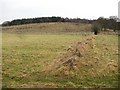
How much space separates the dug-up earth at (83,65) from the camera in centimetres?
2323

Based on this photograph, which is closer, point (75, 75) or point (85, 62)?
point (75, 75)

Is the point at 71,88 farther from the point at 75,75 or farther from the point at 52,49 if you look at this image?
the point at 52,49

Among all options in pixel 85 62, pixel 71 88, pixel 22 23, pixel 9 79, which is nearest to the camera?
pixel 71 88

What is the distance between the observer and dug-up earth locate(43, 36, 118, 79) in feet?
76.2

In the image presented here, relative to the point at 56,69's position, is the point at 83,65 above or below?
above

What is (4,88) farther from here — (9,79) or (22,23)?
(22,23)

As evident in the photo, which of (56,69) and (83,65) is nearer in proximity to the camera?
(56,69)

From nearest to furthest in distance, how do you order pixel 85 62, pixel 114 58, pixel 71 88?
pixel 71 88
pixel 85 62
pixel 114 58

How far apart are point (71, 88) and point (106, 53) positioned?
9.59 metres

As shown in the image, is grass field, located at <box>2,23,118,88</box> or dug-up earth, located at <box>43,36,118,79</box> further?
dug-up earth, located at <box>43,36,118,79</box>

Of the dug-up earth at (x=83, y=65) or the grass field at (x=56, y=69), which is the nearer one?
the grass field at (x=56, y=69)

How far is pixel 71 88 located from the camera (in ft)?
67.9

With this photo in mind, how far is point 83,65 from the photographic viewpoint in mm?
24688

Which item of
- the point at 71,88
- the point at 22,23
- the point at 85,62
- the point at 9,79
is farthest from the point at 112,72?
the point at 22,23
